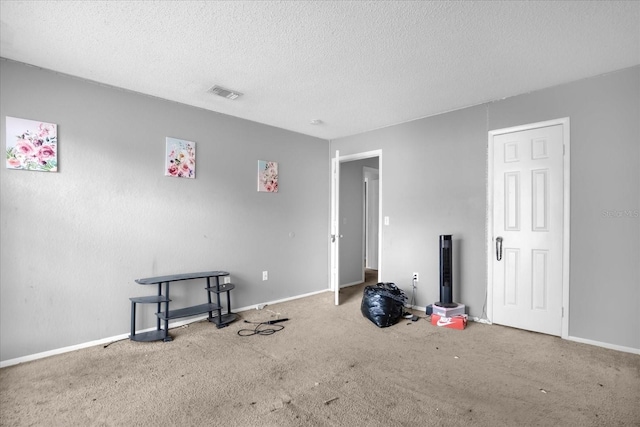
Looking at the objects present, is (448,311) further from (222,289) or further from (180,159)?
(180,159)

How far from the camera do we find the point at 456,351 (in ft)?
9.44

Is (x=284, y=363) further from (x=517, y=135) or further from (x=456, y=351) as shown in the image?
(x=517, y=135)

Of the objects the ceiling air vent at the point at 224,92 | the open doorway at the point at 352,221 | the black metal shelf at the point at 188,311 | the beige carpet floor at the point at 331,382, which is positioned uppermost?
the ceiling air vent at the point at 224,92

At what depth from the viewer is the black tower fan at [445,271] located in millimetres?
3691

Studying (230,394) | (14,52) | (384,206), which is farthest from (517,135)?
(14,52)

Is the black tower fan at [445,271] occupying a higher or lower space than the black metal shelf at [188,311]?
higher

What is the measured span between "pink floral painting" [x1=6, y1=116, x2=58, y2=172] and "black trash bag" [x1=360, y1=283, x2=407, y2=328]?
10.8 feet

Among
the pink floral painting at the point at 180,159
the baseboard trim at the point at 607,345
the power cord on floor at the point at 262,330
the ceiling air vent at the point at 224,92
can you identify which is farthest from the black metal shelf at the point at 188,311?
the baseboard trim at the point at 607,345

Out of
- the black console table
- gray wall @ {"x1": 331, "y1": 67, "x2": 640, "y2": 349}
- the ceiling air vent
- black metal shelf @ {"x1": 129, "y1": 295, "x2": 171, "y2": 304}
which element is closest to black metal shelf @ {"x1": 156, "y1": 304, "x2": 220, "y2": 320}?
the black console table

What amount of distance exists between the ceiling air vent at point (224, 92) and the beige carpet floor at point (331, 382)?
2433 mm

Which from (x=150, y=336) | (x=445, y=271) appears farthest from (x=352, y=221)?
(x=150, y=336)

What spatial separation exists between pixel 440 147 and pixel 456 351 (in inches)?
91.5

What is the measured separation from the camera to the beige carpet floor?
1.94 meters

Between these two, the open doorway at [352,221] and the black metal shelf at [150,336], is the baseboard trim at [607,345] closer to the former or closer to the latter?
the open doorway at [352,221]
